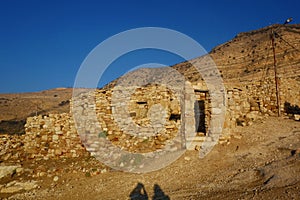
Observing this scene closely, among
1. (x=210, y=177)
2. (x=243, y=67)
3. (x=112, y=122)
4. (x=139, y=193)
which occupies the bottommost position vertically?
(x=139, y=193)

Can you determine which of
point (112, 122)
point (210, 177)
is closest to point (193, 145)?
point (210, 177)

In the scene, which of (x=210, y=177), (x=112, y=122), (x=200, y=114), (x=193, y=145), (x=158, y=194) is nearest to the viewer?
(x=158, y=194)

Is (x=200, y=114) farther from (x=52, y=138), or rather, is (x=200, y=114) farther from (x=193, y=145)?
(x=52, y=138)

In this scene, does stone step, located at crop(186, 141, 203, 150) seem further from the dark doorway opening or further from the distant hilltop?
the distant hilltop

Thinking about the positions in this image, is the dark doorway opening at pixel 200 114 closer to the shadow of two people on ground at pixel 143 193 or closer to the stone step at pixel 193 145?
the stone step at pixel 193 145

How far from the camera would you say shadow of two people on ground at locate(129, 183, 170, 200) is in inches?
227

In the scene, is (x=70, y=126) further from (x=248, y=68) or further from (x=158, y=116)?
(x=248, y=68)

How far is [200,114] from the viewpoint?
30.1ft

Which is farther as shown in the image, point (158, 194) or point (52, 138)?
point (52, 138)

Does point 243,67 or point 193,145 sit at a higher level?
point 243,67

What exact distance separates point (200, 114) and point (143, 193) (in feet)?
13.0

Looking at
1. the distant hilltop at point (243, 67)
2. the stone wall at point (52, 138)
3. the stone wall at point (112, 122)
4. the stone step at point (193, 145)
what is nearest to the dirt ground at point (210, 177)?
the stone step at point (193, 145)

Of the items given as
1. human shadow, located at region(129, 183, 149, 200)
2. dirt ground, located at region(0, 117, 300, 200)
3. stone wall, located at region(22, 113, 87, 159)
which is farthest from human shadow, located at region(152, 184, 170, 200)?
stone wall, located at region(22, 113, 87, 159)

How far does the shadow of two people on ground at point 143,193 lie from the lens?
18.9ft
